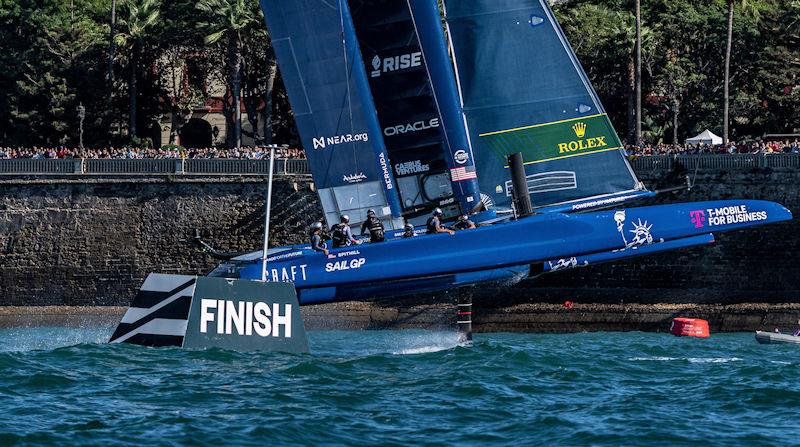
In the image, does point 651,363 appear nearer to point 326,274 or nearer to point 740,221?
point 740,221

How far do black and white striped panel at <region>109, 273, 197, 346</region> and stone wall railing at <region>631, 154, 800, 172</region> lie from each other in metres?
22.5

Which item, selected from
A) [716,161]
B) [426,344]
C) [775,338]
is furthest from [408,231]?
[716,161]

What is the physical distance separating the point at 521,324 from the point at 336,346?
515 inches

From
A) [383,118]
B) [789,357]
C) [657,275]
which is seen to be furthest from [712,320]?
[383,118]

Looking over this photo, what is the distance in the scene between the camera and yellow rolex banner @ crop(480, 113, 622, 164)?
111 feet

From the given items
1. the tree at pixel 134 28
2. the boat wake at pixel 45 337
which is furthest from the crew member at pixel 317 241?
the tree at pixel 134 28

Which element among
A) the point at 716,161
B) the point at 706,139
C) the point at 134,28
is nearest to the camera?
the point at 716,161

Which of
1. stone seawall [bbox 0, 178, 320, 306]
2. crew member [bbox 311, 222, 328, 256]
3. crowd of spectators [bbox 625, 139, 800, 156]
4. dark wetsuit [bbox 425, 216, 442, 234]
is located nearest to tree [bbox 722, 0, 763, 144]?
crowd of spectators [bbox 625, 139, 800, 156]

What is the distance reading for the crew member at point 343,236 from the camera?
106 feet

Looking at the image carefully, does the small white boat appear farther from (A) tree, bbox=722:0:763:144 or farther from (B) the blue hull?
(A) tree, bbox=722:0:763:144

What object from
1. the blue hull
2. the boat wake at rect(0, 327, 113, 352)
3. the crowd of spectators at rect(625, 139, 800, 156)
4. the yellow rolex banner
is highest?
the crowd of spectators at rect(625, 139, 800, 156)

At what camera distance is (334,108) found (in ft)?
115

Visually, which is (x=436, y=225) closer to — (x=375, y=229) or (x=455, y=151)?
(x=375, y=229)

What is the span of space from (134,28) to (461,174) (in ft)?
95.1
